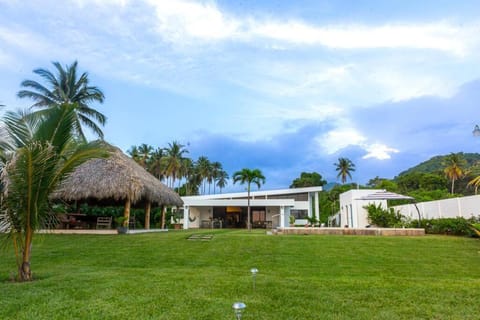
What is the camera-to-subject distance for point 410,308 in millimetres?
3982

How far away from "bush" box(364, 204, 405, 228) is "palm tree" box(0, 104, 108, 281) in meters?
14.9

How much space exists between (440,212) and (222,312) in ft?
45.8

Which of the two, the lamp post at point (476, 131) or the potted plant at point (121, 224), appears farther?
the potted plant at point (121, 224)

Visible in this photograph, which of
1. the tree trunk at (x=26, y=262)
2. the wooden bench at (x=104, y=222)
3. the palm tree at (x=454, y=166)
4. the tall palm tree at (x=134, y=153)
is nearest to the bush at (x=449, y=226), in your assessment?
the tree trunk at (x=26, y=262)

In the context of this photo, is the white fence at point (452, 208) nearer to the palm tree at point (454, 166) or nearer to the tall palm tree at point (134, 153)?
the palm tree at point (454, 166)

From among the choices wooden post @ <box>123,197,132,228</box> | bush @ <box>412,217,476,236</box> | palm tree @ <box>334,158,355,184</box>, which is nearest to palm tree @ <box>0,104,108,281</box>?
wooden post @ <box>123,197,132,228</box>

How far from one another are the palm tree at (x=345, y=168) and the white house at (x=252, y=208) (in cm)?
2164

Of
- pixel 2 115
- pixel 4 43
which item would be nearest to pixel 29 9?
pixel 4 43

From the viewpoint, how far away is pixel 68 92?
20.4 m

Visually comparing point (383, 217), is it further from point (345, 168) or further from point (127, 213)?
point (345, 168)

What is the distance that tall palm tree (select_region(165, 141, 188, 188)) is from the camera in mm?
38844

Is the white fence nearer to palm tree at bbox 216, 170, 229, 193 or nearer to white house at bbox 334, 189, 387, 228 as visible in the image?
white house at bbox 334, 189, 387, 228

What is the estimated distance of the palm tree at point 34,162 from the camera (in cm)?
524

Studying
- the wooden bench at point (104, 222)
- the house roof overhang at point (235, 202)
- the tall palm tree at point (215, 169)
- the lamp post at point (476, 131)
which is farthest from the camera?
the tall palm tree at point (215, 169)
